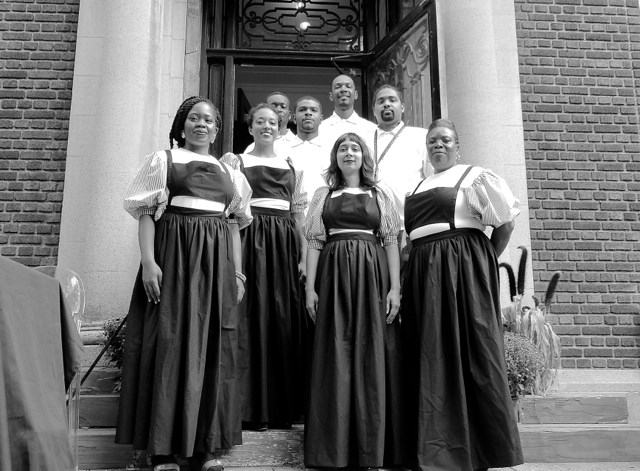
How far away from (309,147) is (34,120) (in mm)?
2780

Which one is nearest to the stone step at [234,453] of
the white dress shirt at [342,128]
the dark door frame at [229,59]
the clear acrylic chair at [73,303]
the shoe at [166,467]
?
the clear acrylic chair at [73,303]

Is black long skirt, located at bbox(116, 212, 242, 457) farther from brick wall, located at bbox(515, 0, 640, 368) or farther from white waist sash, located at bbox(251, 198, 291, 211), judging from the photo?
brick wall, located at bbox(515, 0, 640, 368)

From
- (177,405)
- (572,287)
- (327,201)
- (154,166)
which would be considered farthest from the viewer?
(572,287)

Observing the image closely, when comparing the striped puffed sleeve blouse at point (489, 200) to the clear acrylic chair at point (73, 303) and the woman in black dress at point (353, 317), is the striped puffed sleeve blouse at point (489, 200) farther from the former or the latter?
the clear acrylic chair at point (73, 303)

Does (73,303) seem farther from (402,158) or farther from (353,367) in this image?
(402,158)

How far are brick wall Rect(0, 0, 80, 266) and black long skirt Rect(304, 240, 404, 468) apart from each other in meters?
3.50

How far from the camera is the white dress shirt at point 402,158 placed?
528 centimetres

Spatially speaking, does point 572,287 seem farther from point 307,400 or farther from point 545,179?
point 307,400

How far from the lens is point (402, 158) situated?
17.8ft

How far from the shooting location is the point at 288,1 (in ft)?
26.3

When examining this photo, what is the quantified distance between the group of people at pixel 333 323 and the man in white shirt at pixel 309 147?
4.10 feet

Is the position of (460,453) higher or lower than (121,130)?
lower

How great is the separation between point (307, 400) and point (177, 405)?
2.23 feet

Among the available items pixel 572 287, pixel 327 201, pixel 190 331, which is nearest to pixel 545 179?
pixel 572 287
